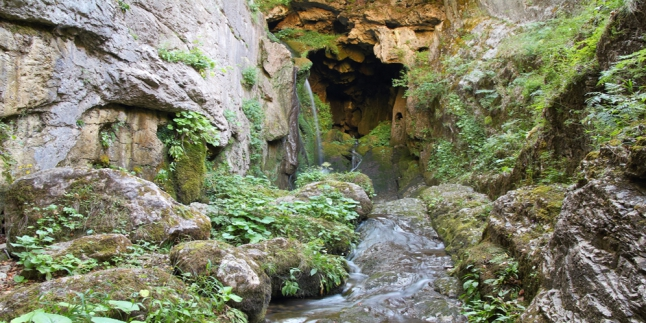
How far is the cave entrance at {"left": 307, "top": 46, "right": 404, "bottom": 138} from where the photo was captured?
20.6 metres

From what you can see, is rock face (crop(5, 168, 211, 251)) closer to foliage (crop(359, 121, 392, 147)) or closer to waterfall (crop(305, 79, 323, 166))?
waterfall (crop(305, 79, 323, 166))

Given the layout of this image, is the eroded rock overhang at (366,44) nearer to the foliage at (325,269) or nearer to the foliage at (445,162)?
the foliage at (445,162)

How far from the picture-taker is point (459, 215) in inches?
277

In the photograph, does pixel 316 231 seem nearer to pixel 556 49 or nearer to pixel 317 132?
pixel 556 49

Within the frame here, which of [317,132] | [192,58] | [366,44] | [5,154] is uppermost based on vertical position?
[366,44]

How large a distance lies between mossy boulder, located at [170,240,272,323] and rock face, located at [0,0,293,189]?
2.97m

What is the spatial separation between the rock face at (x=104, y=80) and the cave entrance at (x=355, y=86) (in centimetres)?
1125

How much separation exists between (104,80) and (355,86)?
18.1 m

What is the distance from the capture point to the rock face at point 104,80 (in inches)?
198

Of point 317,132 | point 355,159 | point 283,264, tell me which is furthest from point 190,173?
point 355,159

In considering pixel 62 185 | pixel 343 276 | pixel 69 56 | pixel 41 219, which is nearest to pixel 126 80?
pixel 69 56

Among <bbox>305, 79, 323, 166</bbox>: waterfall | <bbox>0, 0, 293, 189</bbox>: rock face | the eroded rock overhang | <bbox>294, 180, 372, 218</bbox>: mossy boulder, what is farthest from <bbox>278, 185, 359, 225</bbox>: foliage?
the eroded rock overhang

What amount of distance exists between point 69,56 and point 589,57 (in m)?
7.41

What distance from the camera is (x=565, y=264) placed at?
276cm
